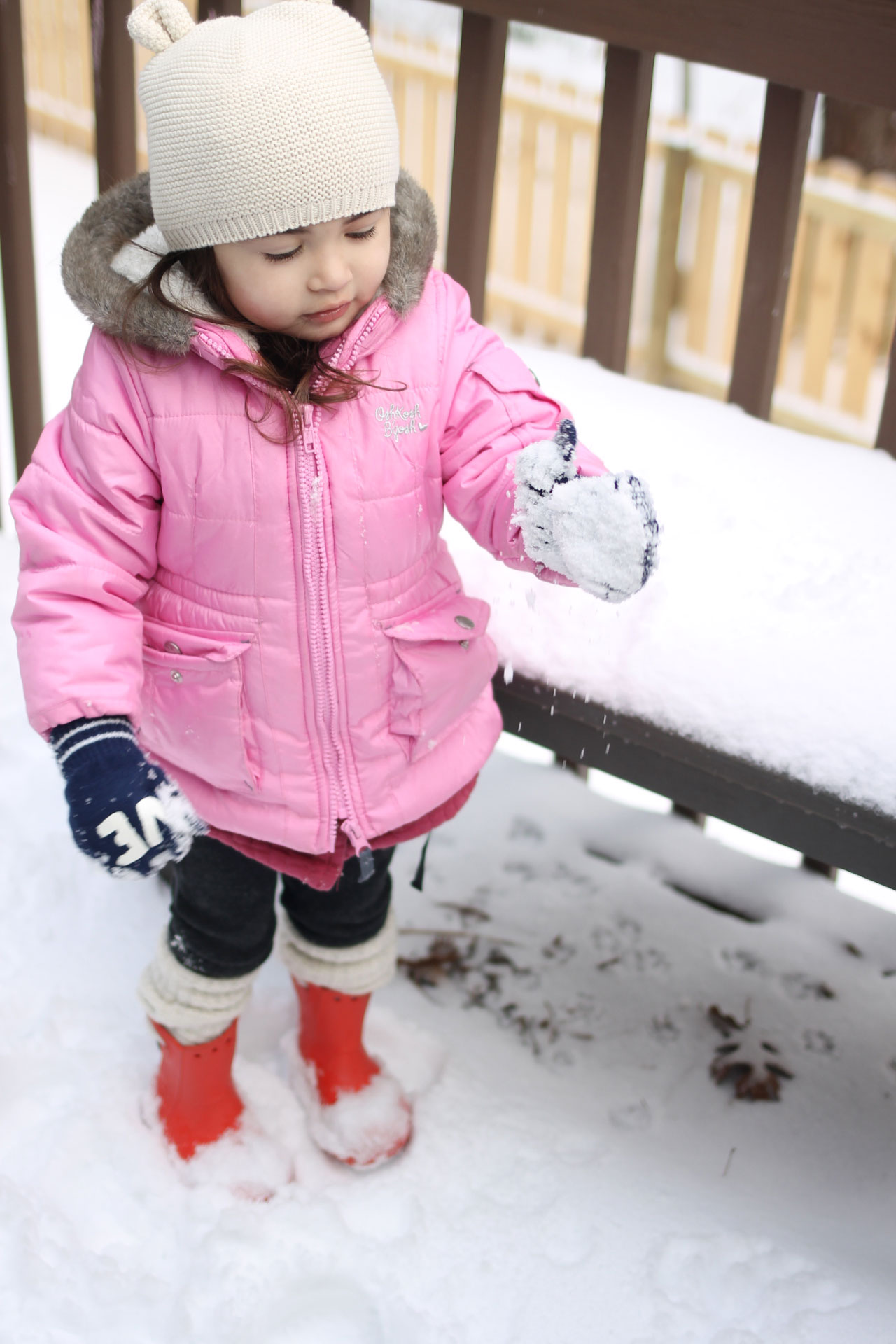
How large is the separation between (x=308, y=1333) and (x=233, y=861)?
581 mm

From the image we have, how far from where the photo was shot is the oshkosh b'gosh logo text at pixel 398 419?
136 cm

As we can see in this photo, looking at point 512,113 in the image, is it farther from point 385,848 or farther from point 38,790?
point 385,848

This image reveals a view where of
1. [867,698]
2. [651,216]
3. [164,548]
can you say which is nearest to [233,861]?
[164,548]

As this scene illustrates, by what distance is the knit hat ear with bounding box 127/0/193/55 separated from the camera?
1271mm

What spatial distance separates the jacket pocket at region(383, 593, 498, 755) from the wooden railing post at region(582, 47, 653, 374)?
3.47ft

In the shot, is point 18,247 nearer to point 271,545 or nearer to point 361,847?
point 271,545

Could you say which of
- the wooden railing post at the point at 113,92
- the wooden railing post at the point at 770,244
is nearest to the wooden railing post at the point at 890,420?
the wooden railing post at the point at 770,244

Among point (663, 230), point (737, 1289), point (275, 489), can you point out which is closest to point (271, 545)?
point (275, 489)

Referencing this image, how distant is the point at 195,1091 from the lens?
175 cm

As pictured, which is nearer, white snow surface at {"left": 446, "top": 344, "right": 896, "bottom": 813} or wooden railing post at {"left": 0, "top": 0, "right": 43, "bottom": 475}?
white snow surface at {"left": 446, "top": 344, "right": 896, "bottom": 813}

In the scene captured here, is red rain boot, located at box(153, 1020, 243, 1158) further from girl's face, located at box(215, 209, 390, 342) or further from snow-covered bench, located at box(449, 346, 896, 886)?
girl's face, located at box(215, 209, 390, 342)

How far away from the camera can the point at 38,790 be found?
Answer: 89.9 inches

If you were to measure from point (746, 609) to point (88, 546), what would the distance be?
86 centimetres

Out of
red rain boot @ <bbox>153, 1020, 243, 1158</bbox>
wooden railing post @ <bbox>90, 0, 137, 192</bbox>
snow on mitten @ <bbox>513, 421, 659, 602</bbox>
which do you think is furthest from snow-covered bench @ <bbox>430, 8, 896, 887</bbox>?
red rain boot @ <bbox>153, 1020, 243, 1158</bbox>
